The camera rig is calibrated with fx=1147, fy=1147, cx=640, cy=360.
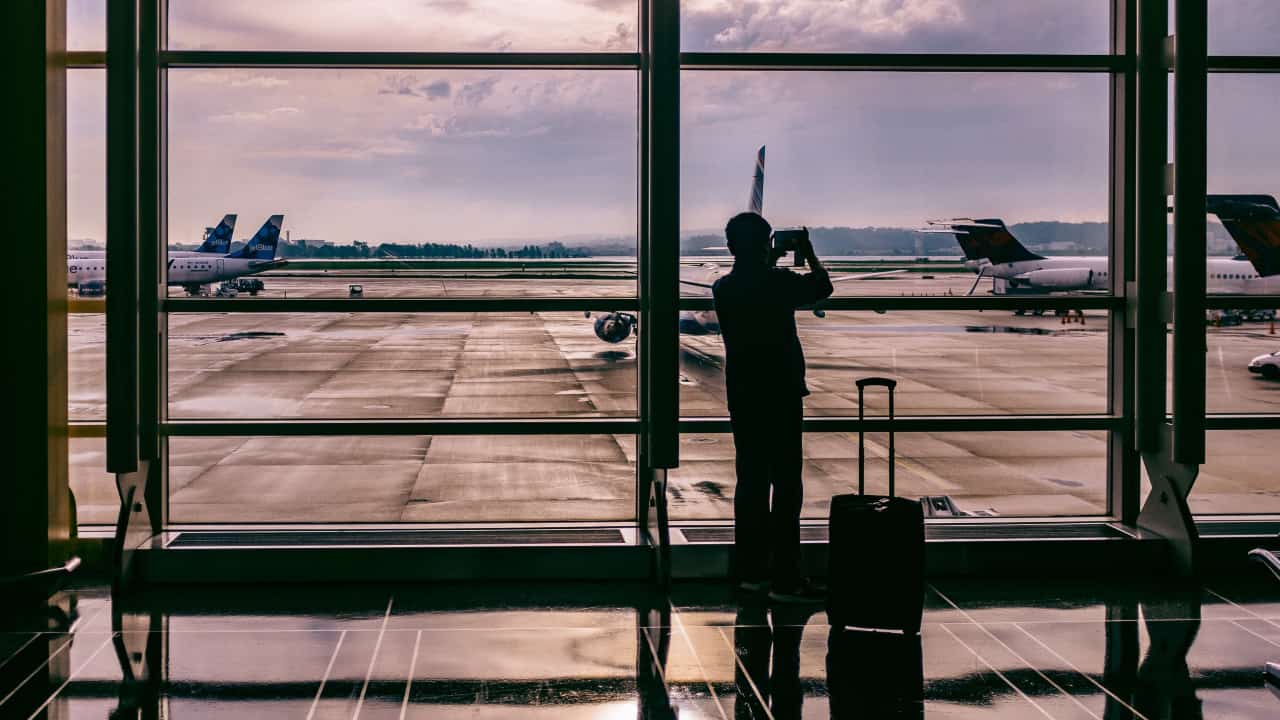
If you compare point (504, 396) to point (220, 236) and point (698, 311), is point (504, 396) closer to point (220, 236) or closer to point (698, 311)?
point (698, 311)

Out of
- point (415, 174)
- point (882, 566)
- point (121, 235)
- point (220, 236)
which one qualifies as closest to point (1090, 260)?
point (882, 566)

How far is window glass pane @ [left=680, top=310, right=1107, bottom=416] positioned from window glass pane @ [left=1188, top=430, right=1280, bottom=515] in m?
0.83

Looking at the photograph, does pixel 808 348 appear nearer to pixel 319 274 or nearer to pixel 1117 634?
pixel 1117 634

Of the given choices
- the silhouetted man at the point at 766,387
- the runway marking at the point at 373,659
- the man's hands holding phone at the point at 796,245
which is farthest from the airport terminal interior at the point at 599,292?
the man's hands holding phone at the point at 796,245

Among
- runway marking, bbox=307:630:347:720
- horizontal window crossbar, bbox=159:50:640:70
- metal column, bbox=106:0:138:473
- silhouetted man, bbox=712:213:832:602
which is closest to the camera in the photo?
runway marking, bbox=307:630:347:720

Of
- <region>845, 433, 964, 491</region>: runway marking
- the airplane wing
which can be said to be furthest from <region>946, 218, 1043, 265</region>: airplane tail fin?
<region>845, 433, 964, 491</region>: runway marking

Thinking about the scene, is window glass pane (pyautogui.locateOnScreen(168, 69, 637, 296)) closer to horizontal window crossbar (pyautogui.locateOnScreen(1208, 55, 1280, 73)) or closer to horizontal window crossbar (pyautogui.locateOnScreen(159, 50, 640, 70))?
horizontal window crossbar (pyautogui.locateOnScreen(159, 50, 640, 70))

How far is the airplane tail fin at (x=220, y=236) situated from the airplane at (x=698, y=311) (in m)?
1.85

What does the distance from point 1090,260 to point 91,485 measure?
5366mm

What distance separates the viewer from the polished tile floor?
376 centimetres

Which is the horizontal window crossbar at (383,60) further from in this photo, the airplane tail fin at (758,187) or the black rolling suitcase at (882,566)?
the black rolling suitcase at (882,566)

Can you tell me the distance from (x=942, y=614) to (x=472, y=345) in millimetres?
2693

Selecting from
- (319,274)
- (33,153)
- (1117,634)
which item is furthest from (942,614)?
(33,153)

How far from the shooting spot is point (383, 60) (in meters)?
5.75
